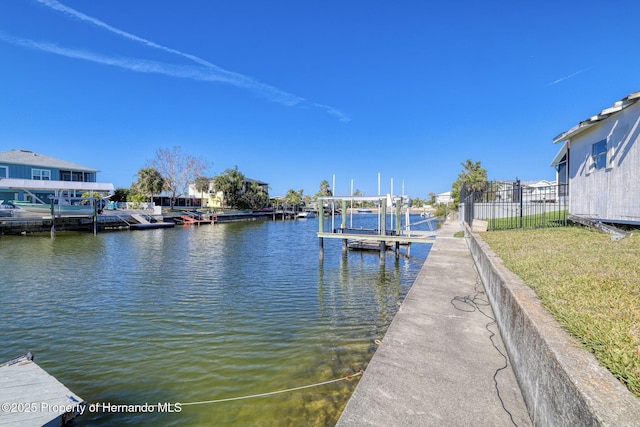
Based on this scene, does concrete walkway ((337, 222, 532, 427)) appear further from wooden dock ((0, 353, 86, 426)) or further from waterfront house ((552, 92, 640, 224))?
waterfront house ((552, 92, 640, 224))

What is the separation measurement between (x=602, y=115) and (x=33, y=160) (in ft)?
180

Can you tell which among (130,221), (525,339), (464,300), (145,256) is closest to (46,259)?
(145,256)

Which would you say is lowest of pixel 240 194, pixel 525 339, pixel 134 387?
pixel 134 387

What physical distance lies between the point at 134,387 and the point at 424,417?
5.01m

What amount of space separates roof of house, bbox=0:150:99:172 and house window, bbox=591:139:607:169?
53.1m

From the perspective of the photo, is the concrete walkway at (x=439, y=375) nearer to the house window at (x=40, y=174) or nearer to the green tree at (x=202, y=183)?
the house window at (x=40, y=174)

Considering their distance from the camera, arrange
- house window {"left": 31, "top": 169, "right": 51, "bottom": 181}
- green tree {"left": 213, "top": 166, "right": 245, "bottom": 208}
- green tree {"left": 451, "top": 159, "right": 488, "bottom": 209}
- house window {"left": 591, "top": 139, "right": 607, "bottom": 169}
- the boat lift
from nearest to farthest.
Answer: house window {"left": 591, "top": 139, "right": 607, "bottom": 169} → the boat lift → house window {"left": 31, "top": 169, "right": 51, "bottom": 181} → green tree {"left": 451, "top": 159, "right": 488, "bottom": 209} → green tree {"left": 213, "top": 166, "right": 245, "bottom": 208}

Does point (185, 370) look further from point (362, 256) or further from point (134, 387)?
point (362, 256)

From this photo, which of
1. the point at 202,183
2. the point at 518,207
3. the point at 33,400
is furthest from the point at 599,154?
the point at 202,183

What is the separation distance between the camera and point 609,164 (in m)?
9.76

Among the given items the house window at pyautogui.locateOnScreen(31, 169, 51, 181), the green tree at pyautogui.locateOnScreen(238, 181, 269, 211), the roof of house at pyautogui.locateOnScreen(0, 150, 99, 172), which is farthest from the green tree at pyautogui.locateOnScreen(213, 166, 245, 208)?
the house window at pyautogui.locateOnScreen(31, 169, 51, 181)

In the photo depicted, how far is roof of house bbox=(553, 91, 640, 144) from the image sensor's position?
853cm

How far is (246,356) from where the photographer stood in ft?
21.8

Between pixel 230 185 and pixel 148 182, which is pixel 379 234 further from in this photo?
pixel 230 185
